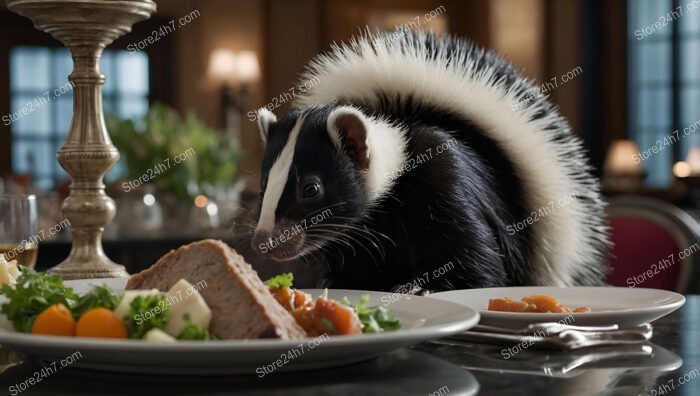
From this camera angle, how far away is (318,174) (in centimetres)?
126

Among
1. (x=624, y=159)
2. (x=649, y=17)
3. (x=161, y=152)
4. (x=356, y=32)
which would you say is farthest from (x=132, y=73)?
(x=161, y=152)

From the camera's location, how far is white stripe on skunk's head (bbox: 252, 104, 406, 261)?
1217 mm

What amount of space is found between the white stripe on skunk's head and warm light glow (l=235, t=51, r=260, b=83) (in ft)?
25.1

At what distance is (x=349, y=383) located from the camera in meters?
0.73

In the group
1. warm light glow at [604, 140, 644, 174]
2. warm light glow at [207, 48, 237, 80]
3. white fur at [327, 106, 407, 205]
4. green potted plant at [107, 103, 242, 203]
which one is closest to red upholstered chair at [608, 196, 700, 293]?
white fur at [327, 106, 407, 205]

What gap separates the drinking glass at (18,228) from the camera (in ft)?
3.99

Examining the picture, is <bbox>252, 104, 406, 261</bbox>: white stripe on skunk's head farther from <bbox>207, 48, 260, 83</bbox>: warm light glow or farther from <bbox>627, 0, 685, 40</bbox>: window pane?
<bbox>207, 48, 260, 83</bbox>: warm light glow

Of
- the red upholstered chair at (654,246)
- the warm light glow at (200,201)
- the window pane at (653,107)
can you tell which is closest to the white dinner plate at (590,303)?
the red upholstered chair at (654,246)

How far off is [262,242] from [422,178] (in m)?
0.24

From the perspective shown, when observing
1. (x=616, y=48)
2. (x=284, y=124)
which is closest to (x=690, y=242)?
(x=284, y=124)

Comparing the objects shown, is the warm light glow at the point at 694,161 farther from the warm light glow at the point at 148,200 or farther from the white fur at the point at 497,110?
the white fur at the point at 497,110

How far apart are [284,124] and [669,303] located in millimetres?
537

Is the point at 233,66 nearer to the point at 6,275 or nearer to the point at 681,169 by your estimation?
the point at 681,169

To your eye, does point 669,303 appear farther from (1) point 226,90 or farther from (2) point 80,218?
(1) point 226,90
